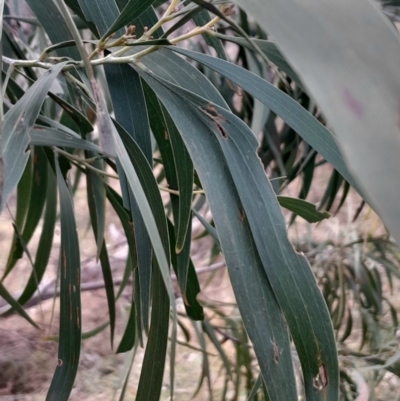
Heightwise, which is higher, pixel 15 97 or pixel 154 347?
pixel 15 97

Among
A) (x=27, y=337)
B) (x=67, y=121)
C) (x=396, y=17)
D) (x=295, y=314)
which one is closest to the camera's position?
(x=295, y=314)

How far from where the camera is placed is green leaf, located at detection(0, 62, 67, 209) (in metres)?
0.32

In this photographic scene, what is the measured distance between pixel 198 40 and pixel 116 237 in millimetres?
903

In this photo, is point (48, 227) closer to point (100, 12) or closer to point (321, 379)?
point (100, 12)

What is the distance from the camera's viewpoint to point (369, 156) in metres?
0.11

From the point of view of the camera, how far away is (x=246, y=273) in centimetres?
31

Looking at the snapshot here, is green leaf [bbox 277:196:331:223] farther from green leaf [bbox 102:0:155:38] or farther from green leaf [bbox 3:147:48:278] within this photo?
green leaf [bbox 3:147:48:278]

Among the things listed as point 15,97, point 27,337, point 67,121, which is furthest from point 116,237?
point 15,97

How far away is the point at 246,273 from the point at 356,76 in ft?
0.67

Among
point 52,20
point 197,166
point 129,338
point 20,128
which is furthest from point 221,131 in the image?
point 129,338

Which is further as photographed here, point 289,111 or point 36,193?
point 36,193

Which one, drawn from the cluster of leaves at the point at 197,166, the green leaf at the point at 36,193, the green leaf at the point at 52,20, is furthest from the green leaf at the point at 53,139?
the green leaf at the point at 36,193

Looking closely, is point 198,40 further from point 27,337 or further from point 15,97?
point 27,337

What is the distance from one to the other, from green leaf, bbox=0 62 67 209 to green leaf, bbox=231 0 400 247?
225 mm
